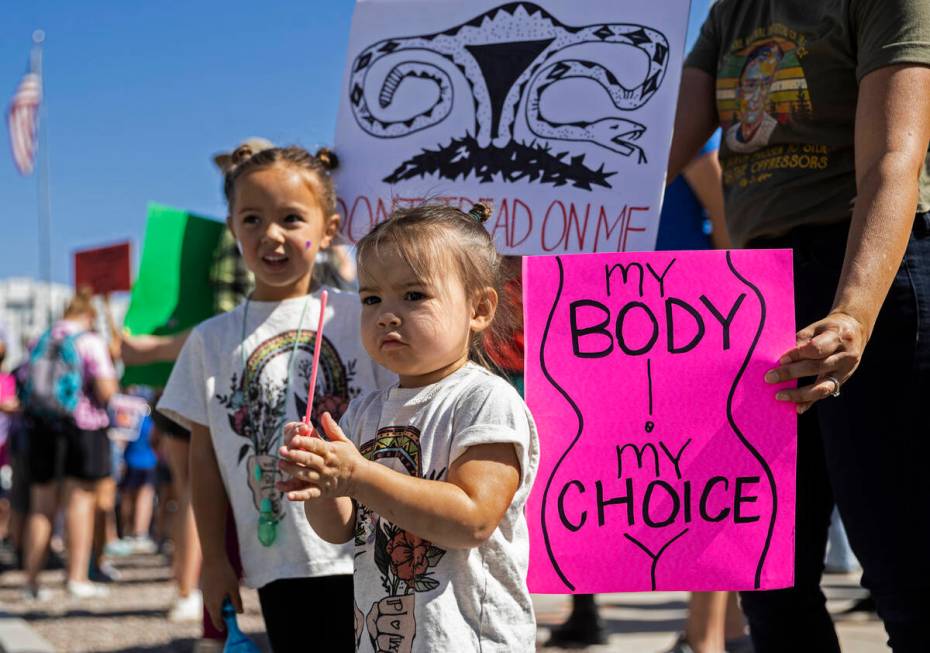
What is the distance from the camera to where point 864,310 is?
1635 millimetres

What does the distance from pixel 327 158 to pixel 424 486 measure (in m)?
1.18

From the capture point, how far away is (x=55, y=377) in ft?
20.1

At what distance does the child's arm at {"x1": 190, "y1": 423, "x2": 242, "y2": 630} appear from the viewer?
2178mm

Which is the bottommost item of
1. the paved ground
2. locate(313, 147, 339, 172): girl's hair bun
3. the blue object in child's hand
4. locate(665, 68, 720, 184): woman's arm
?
the paved ground

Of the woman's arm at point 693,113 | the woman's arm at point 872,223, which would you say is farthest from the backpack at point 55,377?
the woman's arm at point 872,223

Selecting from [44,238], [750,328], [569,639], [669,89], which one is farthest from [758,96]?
[44,238]

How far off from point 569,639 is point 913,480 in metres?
2.63

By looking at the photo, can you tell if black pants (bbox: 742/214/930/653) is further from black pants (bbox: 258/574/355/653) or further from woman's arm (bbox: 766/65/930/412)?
black pants (bbox: 258/574/355/653)

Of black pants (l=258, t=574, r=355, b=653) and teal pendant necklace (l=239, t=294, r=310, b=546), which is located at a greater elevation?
teal pendant necklace (l=239, t=294, r=310, b=546)

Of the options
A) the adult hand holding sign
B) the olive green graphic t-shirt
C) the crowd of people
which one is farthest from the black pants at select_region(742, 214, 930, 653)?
the adult hand holding sign

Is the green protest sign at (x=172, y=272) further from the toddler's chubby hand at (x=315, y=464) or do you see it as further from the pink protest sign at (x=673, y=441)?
the toddler's chubby hand at (x=315, y=464)

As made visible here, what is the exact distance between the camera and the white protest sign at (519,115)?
2.26 m

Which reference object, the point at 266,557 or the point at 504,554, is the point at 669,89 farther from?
the point at 266,557

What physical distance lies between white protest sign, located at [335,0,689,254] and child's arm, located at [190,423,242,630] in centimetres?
63
